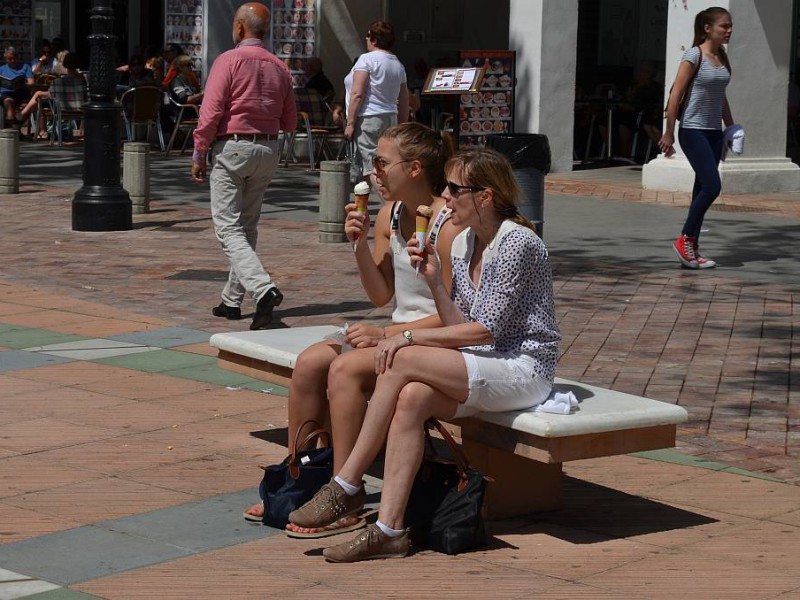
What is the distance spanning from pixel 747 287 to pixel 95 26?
6.35m

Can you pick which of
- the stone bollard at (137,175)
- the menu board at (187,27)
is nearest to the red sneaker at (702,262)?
the stone bollard at (137,175)

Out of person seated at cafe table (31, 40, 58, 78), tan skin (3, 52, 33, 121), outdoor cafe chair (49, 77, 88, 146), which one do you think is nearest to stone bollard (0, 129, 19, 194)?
outdoor cafe chair (49, 77, 88, 146)

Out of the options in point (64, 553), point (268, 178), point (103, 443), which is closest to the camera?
point (64, 553)

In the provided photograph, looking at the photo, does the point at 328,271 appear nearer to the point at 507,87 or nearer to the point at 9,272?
the point at 9,272

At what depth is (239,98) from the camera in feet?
30.8

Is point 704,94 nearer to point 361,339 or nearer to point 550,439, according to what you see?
point 361,339

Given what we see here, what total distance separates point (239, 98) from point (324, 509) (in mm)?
4732

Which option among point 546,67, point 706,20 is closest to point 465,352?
point 706,20

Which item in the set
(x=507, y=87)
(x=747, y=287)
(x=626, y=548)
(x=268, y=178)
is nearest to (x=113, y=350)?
(x=268, y=178)

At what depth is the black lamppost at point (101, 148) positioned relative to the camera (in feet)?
44.6

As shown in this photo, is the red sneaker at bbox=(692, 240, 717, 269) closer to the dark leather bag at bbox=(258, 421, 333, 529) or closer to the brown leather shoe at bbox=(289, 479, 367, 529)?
the dark leather bag at bbox=(258, 421, 333, 529)

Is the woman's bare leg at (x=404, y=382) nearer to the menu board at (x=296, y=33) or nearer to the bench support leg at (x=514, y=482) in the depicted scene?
the bench support leg at (x=514, y=482)

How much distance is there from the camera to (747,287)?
35.7 ft

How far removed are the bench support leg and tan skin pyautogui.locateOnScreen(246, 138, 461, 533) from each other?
468mm
